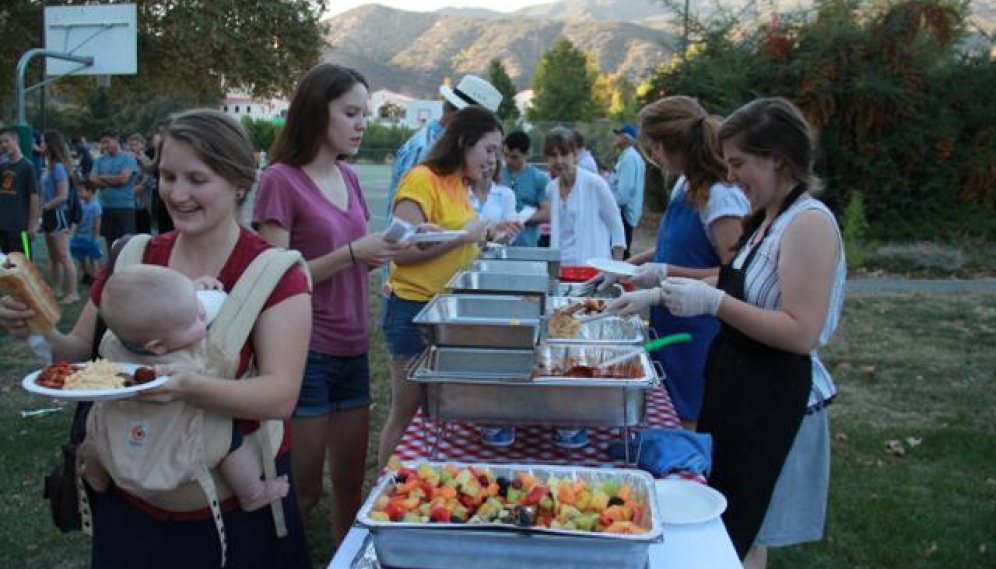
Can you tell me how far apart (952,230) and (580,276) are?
9430 millimetres

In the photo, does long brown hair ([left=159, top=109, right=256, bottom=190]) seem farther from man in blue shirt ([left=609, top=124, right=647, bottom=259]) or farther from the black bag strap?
man in blue shirt ([left=609, top=124, right=647, bottom=259])

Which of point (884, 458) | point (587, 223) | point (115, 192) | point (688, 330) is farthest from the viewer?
point (115, 192)

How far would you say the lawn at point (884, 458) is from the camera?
3229mm

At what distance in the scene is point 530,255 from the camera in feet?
10.7

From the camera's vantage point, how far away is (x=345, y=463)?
2.57m

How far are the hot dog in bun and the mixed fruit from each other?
A: 68 cm

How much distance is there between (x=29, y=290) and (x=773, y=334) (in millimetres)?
1515

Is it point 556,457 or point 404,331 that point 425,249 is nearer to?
point 404,331

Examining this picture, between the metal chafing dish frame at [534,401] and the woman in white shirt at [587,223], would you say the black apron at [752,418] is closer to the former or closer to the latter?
the metal chafing dish frame at [534,401]

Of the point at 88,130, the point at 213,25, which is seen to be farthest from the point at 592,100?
the point at 213,25

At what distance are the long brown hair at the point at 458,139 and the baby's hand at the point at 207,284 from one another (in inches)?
63.5

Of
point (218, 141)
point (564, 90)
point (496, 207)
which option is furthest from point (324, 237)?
point (564, 90)

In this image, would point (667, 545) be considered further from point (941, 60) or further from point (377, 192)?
point (377, 192)

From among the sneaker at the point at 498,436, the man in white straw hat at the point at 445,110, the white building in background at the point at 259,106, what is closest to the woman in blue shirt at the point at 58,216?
the white building in background at the point at 259,106
